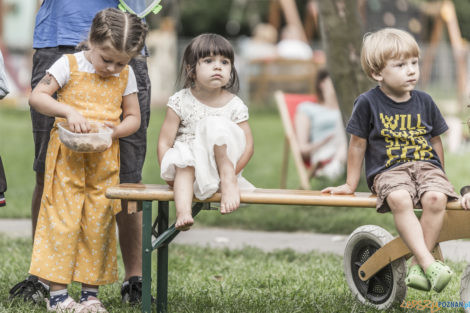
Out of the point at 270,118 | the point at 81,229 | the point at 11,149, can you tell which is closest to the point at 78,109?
the point at 81,229

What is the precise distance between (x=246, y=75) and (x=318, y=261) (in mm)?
14130

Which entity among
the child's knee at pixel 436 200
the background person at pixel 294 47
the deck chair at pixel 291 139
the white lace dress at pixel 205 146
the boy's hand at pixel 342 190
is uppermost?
the background person at pixel 294 47

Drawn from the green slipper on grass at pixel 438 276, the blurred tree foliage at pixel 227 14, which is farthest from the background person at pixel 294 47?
the green slipper on grass at pixel 438 276

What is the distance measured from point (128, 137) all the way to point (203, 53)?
1.93ft

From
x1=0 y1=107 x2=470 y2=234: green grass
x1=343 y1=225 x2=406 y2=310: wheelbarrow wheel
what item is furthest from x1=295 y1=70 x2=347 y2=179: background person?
x1=343 y1=225 x2=406 y2=310: wheelbarrow wheel

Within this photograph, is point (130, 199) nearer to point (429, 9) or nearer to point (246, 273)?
point (246, 273)

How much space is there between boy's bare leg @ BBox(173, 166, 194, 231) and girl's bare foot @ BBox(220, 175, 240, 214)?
14 cm

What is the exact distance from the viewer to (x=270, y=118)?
15.8 metres

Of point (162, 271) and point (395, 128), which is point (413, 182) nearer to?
point (395, 128)

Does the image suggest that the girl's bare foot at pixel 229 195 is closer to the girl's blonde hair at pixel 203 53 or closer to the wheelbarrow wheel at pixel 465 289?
the girl's blonde hair at pixel 203 53

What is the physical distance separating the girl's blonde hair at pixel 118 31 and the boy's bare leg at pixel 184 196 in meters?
0.59

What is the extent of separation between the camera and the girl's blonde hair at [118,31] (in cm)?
335

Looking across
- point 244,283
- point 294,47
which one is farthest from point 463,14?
point 244,283

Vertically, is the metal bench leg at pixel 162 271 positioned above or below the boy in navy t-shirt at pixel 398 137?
below
